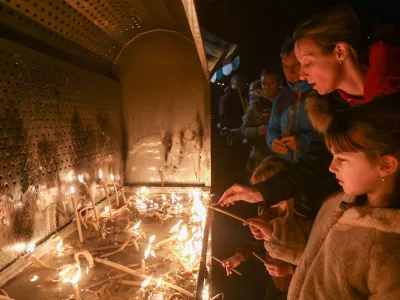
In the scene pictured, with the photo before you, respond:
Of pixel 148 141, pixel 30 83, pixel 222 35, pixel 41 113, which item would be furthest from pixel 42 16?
pixel 222 35

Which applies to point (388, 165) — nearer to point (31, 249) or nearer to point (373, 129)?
point (373, 129)

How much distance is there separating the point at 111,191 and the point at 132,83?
1.79 m

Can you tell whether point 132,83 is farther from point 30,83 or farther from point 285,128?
point 285,128

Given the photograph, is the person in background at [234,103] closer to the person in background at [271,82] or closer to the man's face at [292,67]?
the person in background at [271,82]

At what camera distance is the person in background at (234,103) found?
7.55 meters

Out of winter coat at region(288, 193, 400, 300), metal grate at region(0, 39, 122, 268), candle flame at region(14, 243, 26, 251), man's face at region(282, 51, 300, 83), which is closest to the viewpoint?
winter coat at region(288, 193, 400, 300)

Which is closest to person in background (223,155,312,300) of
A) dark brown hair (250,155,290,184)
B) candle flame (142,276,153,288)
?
Result: dark brown hair (250,155,290,184)

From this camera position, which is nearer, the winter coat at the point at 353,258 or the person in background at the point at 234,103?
the winter coat at the point at 353,258

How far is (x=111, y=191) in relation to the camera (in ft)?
13.6

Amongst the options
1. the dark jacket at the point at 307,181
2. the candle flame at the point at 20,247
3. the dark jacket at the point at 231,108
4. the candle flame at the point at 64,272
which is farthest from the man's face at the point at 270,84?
the candle flame at the point at 20,247

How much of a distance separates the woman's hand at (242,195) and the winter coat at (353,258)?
970 mm

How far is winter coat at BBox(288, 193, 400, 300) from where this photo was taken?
4.59 ft

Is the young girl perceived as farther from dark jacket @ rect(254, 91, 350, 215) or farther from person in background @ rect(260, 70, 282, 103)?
person in background @ rect(260, 70, 282, 103)

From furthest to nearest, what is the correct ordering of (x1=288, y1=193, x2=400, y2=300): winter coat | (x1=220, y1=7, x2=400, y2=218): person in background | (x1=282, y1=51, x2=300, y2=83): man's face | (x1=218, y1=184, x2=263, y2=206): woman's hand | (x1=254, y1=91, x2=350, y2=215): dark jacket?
(x1=282, y1=51, x2=300, y2=83): man's face → (x1=218, y1=184, x2=263, y2=206): woman's hand → (x1=254, y1=91, x2=350, y2=215): dark jacket → (x1=220, y1=7, x2=400, y2=218): person in background → (x1=288, y1=193, x2=400, y2=300): winter coat
